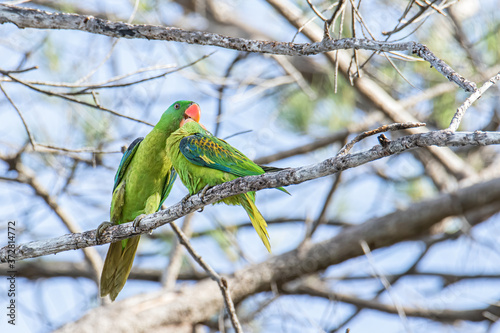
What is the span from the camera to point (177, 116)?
11.7 ft

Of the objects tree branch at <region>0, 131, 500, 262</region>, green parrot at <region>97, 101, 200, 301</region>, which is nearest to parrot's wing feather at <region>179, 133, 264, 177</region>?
tree branch at <region>0, 131, 500, 262</region>

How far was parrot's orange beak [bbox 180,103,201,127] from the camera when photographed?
360 centimetres

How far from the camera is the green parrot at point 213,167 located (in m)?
2.73

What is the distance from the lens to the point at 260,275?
491cm

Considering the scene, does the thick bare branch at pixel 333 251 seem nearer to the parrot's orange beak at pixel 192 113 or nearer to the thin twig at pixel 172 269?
the thin twig at pixel 172 269

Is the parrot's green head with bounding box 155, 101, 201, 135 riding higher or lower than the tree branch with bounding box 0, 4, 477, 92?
higher

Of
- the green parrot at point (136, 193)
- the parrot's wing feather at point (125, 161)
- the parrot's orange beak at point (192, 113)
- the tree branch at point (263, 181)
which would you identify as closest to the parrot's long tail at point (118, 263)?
the green parrot at point (136, 193)

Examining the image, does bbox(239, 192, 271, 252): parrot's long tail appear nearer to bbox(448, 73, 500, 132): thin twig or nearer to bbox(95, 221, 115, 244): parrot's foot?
bbox(95, 221, 115, 244): parrot's foot

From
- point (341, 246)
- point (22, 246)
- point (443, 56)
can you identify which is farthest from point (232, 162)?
point (443, 56)

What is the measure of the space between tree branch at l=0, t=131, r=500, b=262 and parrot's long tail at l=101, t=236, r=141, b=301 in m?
0.56

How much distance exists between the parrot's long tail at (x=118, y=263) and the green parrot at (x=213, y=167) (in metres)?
0.75

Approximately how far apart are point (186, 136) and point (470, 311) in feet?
11.0

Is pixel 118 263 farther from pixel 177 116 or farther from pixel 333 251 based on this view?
pixel 333 251

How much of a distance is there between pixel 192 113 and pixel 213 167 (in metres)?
0.91
